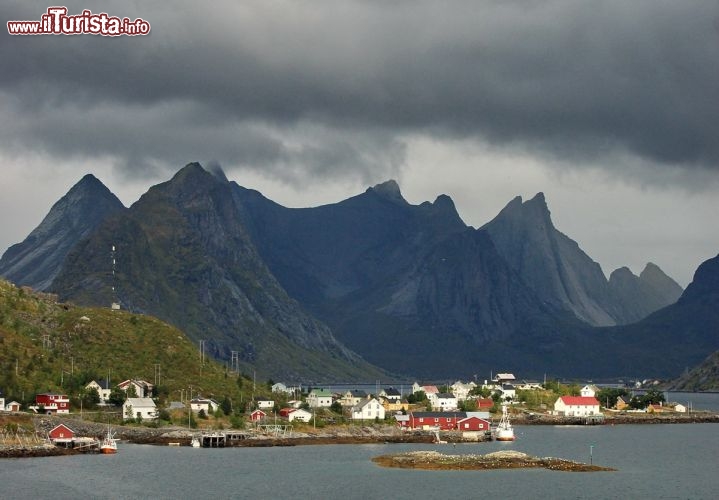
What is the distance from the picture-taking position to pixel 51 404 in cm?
18750

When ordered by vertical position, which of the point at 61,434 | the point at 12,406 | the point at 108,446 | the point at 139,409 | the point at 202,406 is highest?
the point at 202,406

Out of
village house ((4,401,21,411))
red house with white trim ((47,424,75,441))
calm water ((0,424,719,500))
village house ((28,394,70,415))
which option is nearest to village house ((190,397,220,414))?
village house ((28,394,70,415))

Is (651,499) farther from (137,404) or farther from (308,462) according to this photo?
(137,404)

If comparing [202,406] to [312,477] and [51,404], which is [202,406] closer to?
[51,404]

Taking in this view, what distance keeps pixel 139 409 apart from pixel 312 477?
56.8 meters

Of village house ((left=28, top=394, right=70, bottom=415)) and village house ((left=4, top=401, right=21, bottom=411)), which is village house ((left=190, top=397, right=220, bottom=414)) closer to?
village house ((left=28, top=394, right=70, bottom=415))

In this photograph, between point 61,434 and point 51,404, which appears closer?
point 61,434

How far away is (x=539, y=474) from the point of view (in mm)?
144750

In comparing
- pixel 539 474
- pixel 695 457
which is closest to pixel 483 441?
pixel 695 457

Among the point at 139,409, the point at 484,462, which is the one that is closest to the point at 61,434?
the point at 139,409

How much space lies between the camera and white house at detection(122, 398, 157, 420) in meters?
192

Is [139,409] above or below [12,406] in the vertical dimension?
below

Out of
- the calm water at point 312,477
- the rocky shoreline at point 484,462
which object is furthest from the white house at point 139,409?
the rocky shoreline at point 484,462

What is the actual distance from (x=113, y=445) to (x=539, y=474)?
57.5 meters
